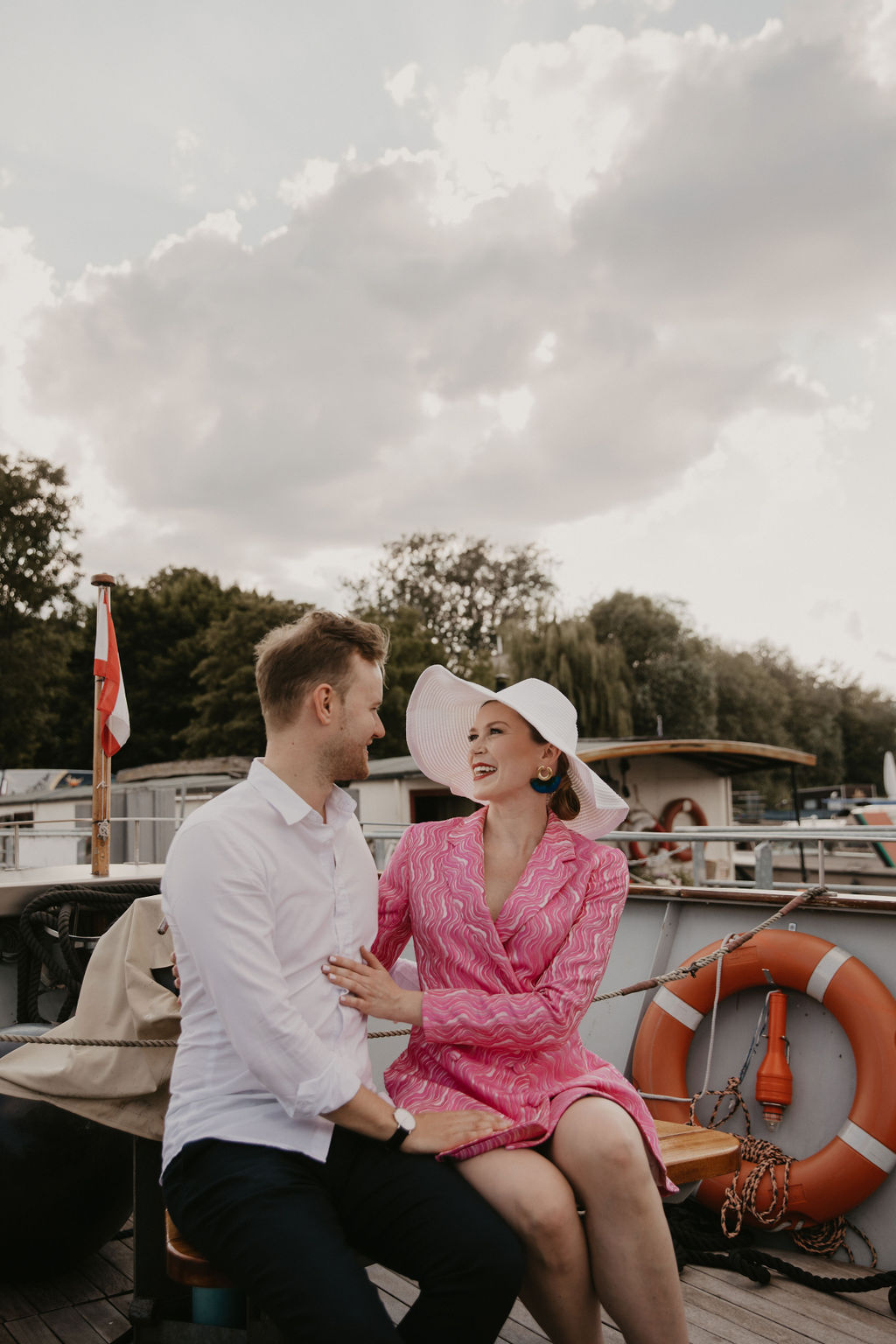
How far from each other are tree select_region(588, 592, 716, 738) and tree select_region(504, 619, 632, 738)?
5.40 m

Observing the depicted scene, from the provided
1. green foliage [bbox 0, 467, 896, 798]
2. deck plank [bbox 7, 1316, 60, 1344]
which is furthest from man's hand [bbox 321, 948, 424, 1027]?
green foliage [bbox 0, 467, 896, 798]

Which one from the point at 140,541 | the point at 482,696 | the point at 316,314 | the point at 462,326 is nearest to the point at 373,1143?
the point at 482,696

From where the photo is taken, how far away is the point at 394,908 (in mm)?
2232

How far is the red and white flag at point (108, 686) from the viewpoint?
6379 mm

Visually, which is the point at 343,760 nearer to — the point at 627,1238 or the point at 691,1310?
the point at 627,1238

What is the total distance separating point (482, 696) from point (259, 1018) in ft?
3.38

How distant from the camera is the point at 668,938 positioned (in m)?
4.07

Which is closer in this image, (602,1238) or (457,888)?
(602,1238)

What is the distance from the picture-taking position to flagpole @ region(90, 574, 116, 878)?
5.75 metres

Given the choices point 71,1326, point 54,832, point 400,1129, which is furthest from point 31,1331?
point 54,832

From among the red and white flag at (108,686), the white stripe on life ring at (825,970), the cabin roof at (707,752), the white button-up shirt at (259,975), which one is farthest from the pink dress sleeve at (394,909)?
the cabin roof at (707,752)

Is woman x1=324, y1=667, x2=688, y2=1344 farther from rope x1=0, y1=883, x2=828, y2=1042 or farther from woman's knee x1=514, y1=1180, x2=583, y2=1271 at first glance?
rope x1=0, y1=883, x2=828, y2=1042

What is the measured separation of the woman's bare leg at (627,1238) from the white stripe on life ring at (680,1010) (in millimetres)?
1902

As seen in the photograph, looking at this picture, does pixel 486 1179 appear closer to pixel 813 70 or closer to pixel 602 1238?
pixel 602 1238
